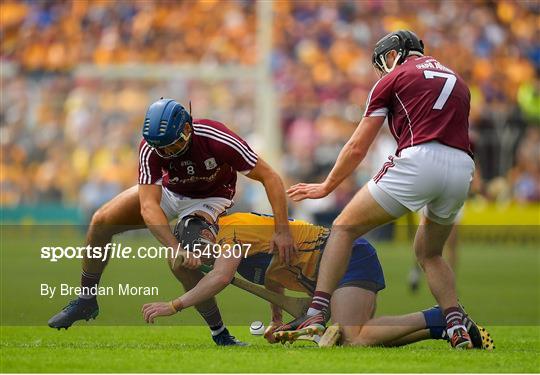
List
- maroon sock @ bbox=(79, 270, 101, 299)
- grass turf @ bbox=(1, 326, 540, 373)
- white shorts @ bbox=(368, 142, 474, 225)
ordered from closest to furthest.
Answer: grass turf @ bbox=(1, 326, 540, 373) → white shorts @ bbox=(368, 142, 474, 225) → maroon sock @ bbox=(79, 270, 101, 299)

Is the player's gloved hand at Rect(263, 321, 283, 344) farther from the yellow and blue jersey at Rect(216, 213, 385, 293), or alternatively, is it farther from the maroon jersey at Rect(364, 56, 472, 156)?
the maroon jersey at Rect(364, 56, 472, 156)

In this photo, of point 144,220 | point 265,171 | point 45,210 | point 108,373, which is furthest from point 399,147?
point 45,210

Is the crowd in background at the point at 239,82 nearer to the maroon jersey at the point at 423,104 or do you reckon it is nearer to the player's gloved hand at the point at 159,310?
the maroon jersey at the point at 423,104

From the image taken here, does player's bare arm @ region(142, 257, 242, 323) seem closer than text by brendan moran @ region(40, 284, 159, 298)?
Yes

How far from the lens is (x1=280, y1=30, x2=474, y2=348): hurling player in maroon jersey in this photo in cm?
780

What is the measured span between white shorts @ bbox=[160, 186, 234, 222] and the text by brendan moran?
22.4 inches

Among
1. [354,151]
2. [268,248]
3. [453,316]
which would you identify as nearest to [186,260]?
[268,248]

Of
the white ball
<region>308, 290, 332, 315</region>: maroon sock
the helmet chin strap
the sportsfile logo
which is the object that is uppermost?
the helmet chin strap

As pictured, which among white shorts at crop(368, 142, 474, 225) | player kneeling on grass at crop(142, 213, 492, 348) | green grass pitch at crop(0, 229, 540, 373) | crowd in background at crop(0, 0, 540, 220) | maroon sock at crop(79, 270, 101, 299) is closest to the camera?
green grass pitch at crop(0, 229, 540, 373)

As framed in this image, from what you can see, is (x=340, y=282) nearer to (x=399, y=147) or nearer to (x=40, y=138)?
(x=399, y=147)

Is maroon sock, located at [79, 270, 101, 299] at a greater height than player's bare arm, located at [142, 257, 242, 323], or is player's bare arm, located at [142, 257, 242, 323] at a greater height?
player's bare arm, located at [142, 257, 242, 323]

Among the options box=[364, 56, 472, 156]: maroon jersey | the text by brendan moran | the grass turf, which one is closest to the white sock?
the grass turf

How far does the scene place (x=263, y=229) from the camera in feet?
27.2

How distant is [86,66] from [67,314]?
14.9 meters
